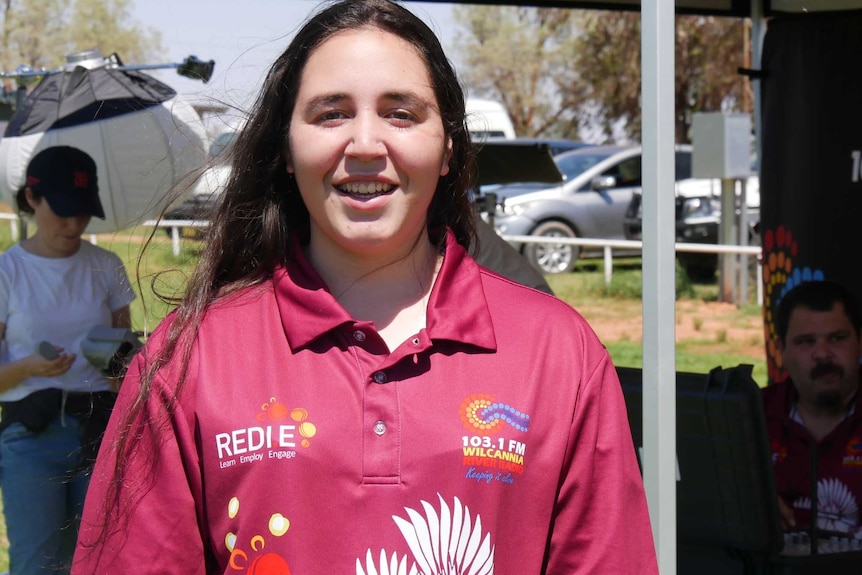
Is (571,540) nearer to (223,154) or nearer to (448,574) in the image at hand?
(448,574)

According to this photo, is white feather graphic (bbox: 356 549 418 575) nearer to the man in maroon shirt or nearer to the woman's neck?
the woman's neck

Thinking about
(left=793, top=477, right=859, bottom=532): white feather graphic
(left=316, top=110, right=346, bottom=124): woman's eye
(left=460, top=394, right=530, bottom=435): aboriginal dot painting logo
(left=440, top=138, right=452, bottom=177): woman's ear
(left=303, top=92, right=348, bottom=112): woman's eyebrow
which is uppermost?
(left=303, top=92, right=348, bottom=112): woman's eyebrow

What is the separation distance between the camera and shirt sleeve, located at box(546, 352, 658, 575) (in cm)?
151

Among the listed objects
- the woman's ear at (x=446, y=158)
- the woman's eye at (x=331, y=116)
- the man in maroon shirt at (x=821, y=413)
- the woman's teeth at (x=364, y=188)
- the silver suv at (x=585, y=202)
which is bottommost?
the man in maroon shirt at (x=821, y=413)

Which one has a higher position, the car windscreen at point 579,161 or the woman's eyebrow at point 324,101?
the car windscreen at point 579,161

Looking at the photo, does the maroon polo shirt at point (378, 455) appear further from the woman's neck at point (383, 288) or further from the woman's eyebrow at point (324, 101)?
the woman's eyebrow at point (324, 101)

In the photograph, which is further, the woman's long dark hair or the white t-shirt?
the white t-shirt

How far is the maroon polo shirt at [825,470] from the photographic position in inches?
127

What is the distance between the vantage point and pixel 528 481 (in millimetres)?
1477

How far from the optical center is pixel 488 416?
4.84 feet

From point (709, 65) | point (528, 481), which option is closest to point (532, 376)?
point (528, 481)

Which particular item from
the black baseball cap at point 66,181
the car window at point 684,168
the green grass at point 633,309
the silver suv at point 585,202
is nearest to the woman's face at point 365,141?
the black baseball cap at point 66,181

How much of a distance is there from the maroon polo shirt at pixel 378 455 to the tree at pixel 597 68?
14.5 metres

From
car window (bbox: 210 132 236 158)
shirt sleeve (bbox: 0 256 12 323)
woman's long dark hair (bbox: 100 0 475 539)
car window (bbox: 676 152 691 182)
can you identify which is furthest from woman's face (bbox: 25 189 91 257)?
car window (bbox: 676 152 691 182)
